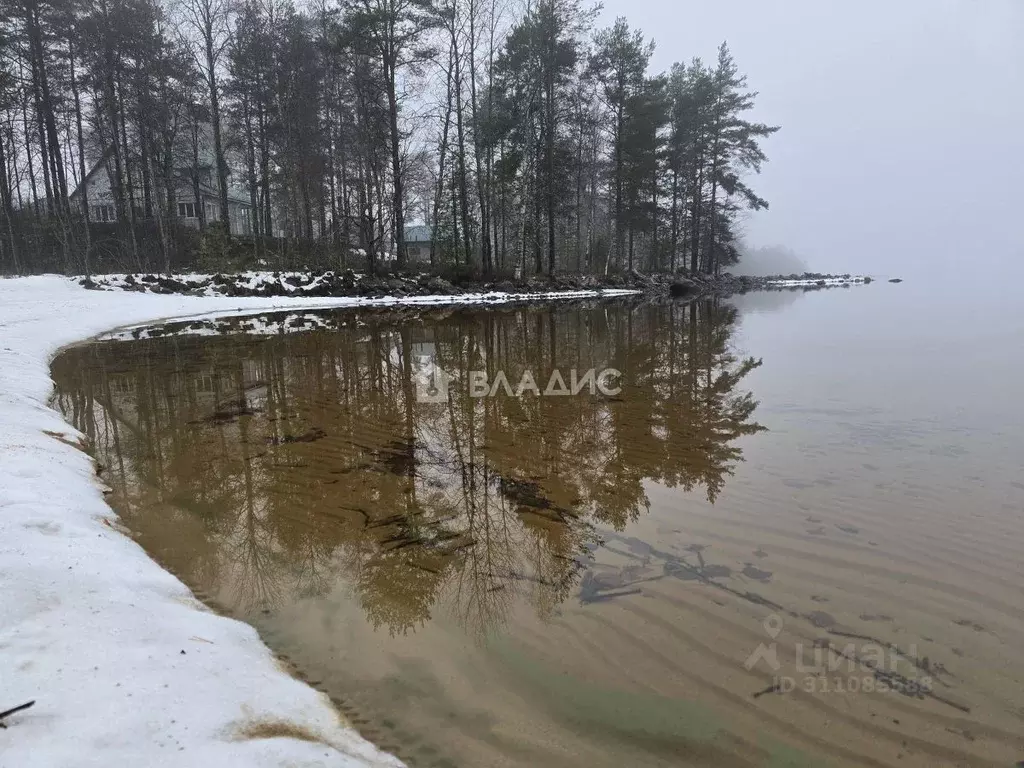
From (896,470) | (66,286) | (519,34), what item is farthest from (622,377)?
(519,34)

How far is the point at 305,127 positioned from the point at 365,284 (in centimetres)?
921

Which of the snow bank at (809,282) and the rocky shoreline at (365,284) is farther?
the snow bank at (809,282)

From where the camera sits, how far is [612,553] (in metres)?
3.99

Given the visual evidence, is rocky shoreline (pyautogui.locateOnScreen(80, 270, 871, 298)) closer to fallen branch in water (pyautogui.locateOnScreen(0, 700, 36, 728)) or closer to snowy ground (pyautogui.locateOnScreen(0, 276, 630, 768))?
snowy ground (pyautogui.locateOnScreen(0, 276, 630, 768))

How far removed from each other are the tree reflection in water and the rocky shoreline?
1169 cm

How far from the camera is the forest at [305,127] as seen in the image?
25.2 meters

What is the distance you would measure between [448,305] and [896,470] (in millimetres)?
20545

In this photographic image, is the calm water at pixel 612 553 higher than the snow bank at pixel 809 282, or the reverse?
the snow bank at pixel 809 282

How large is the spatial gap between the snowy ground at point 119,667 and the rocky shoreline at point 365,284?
20.9m

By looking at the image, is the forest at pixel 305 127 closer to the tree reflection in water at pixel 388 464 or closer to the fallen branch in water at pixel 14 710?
the tree reflection in water at pixel 388 464

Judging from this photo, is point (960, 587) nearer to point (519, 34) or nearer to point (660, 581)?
point (660, 581)

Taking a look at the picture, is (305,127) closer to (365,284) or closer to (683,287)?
(365,284)

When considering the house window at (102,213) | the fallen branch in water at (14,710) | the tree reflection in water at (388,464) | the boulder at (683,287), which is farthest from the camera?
Result: the house window at (102,213)

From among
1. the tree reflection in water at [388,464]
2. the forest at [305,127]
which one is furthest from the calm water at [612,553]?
the forest at [305,127]
